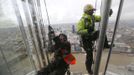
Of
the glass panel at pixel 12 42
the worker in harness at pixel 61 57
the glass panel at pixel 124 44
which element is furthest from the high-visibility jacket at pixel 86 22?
the glass panel at pixel 12 42

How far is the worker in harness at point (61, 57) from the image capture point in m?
1.26

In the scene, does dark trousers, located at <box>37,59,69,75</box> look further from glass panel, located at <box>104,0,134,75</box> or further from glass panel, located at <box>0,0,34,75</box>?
glass panel, located at <box>104,0,134,75</box>

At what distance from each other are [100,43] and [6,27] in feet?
3.39

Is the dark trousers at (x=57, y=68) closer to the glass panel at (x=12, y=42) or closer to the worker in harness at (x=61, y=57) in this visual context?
the worker in harness at (x=61, y=57)

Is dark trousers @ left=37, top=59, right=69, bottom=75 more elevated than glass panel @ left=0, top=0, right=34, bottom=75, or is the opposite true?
glass panel @ left=0, top=0, right=34, bottom=75

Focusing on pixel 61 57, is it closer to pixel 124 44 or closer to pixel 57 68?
pixel 57 68

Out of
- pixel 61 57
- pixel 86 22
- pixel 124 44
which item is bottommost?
pixel 61 57

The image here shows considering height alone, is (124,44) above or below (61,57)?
Answer: above

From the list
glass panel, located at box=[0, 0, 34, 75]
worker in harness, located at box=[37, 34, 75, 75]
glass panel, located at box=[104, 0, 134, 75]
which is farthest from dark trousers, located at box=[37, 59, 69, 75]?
glass panel, located at box=[104, 0, 134, 75]

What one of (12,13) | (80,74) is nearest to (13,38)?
(12,13)

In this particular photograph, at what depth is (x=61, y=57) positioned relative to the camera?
1287 millimetres

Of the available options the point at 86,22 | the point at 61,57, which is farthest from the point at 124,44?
the point at 61,57

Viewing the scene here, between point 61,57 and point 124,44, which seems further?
point 61,57

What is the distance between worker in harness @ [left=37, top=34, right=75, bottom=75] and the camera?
1.26 metres
